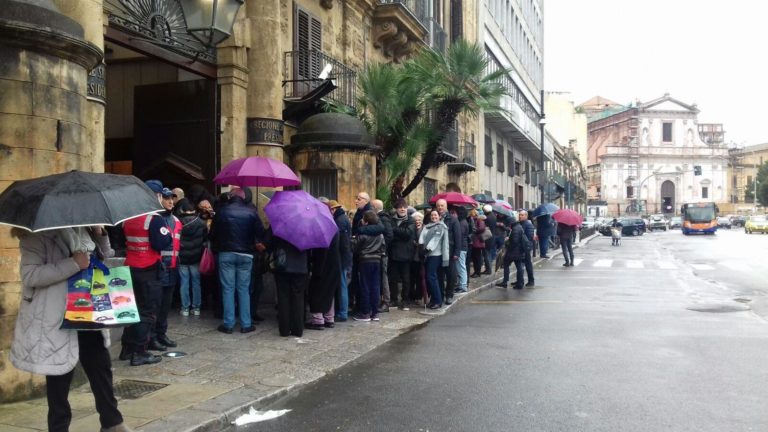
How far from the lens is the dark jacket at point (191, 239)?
9203 mm

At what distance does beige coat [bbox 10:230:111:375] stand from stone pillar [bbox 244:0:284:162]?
8160 millimetres

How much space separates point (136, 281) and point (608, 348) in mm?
5323

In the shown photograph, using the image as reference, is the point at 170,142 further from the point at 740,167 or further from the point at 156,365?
the point at 740,167

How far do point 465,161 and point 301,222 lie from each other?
18603 millimetres

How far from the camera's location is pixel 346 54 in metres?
16.8

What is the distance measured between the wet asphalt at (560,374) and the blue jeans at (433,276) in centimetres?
44

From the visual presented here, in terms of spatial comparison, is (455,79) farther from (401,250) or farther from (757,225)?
(757,225)

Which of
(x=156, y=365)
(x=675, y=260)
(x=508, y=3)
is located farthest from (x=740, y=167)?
(x=156, y=365)

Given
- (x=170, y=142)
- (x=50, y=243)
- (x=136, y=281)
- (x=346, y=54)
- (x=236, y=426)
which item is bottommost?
(x=236, y=426)

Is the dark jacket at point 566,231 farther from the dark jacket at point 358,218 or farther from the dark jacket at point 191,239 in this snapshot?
the dark jacket at point 191,239

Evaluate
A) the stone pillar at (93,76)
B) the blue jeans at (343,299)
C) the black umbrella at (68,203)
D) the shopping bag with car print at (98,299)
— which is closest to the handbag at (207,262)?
the stone pillar at (93,76)

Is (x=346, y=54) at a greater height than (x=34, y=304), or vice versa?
(x=346, y=54)

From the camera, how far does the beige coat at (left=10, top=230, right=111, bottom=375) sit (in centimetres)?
420

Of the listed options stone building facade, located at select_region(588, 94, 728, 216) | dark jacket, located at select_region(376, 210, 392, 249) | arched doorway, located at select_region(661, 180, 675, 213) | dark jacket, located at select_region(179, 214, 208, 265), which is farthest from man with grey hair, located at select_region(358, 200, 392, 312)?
arched doorway, located at select_region(661, 180, 675, 213)
